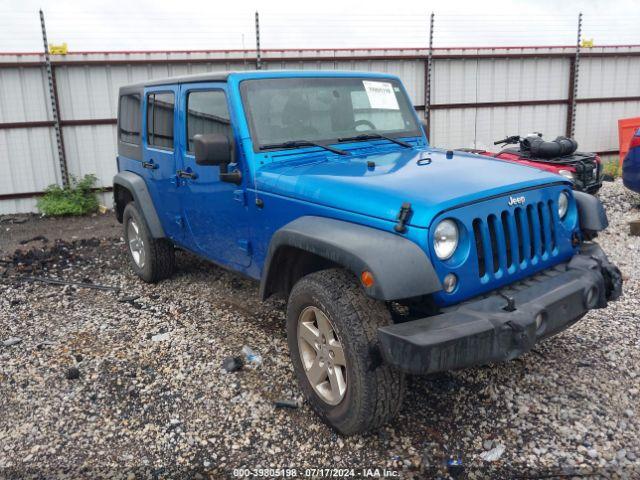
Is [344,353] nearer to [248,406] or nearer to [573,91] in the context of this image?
[248,406]

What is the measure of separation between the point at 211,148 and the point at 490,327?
2.03 meters

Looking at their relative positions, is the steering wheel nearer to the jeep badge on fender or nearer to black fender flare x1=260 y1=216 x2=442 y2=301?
black fender flare x1=260 y1=216 x2=442 y2=301

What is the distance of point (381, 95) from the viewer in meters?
4.30

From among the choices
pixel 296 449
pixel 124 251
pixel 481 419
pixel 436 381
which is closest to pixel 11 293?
pixel 124 251

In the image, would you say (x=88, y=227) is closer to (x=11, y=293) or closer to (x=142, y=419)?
(x=11, y=293)

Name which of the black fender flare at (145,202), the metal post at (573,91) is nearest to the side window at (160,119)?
the black fender flare at (145,202)

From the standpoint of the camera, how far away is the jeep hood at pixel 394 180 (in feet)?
9.05

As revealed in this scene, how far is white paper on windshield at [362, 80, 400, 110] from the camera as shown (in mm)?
4234

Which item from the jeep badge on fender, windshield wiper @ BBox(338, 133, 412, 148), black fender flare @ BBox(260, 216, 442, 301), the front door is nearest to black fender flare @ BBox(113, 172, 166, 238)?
the front door

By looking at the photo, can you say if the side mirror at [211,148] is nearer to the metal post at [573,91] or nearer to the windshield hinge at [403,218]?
the windshield hinge at [403,218]

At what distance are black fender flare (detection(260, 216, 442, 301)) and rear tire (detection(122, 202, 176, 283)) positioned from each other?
2969 millimetres

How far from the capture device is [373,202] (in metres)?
2.84

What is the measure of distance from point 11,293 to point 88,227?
349cm

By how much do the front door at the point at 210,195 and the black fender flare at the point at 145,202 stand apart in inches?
25.1
